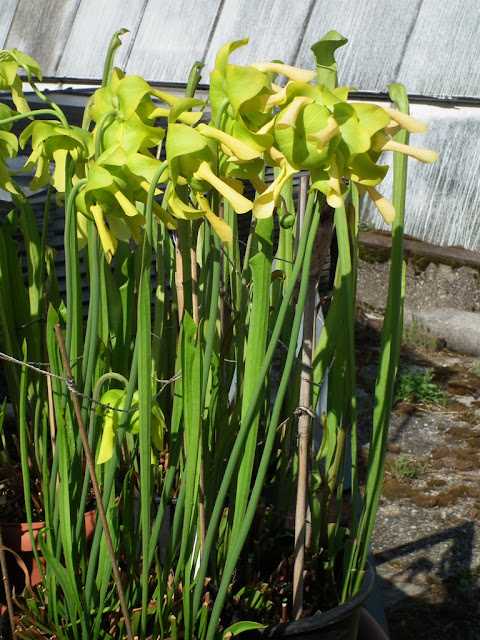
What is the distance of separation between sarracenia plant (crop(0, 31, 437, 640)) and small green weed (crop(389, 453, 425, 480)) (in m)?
1.06

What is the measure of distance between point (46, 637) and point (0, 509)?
25cm

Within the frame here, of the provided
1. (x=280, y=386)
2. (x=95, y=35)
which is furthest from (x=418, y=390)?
(x=95, y=35)

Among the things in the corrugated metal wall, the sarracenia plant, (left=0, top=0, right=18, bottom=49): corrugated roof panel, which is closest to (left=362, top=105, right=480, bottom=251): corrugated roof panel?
the corrugated metal wall

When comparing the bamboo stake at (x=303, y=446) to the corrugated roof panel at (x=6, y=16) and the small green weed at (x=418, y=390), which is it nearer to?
the small green weed at (x=418, y=390)

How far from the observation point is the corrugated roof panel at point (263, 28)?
2871 millimetres

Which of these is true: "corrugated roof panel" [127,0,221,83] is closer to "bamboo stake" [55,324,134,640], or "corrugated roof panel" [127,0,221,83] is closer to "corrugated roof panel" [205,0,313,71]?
"corrugated roof panel" [205,0,313,71]

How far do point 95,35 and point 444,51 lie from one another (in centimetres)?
170

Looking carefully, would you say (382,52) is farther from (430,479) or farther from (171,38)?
(430,479)

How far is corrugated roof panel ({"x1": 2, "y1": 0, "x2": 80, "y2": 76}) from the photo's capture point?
11.6ft

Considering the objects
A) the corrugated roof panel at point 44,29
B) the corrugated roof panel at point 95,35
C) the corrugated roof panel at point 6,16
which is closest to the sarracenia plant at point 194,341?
the corrugated roof panel at point 95,35

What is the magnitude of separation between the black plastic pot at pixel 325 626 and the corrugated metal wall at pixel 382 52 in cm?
223

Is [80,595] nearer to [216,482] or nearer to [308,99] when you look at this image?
[216,482]

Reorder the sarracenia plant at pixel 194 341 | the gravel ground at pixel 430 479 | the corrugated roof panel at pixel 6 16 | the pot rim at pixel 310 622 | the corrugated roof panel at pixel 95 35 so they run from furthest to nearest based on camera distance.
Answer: the corrugated roof panel at pixel 6 16 < the corrugated roof panel at pixel 95 35 < the gravel ground at pixel 430 479 < the pot rim at pixel 310 622 < the sarracenia plant at pixel 194 341

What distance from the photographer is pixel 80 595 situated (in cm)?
69
